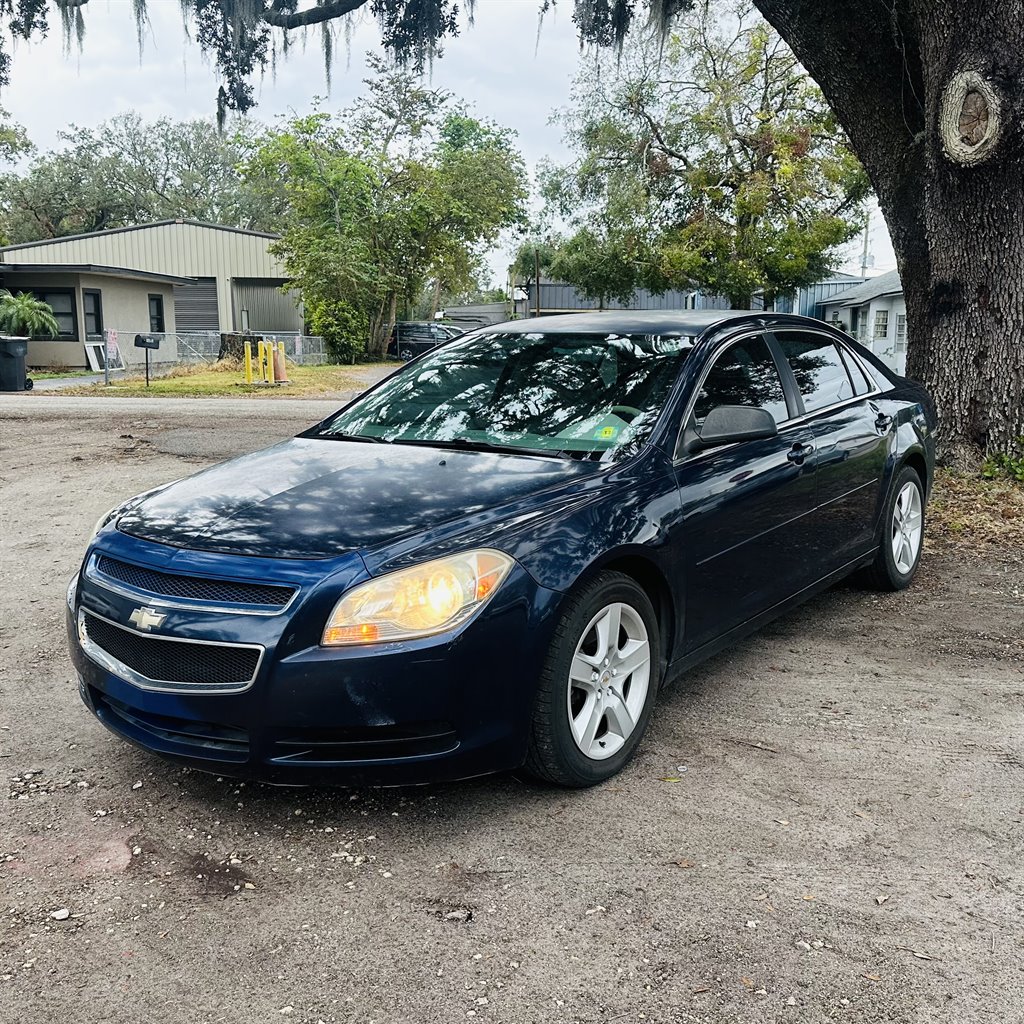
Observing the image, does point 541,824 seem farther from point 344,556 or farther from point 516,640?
point 344,556

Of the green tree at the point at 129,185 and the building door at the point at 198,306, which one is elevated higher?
the green tree at the point at 129,185

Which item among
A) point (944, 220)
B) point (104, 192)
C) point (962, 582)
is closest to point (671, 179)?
point (944, 220)

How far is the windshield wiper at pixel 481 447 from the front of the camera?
158 inches

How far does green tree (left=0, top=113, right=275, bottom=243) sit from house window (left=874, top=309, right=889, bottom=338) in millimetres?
39032

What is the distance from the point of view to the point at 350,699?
3049 millimetres

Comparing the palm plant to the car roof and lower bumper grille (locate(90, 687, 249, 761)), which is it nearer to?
the car roof

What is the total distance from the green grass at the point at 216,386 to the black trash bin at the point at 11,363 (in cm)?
92

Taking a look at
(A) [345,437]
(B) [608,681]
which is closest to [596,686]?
(B) [608,681]

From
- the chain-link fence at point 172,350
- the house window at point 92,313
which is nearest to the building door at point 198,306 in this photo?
the chain-link fence at point 172,350

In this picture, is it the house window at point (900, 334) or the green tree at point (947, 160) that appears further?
the house window at point (900, 334)

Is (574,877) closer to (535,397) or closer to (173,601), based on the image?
(173,601)

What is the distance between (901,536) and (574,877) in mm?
3712

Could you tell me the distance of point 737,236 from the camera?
112ft

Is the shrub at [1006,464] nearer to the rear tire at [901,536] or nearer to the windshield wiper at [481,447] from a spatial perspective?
the rear tire at [901,536]
